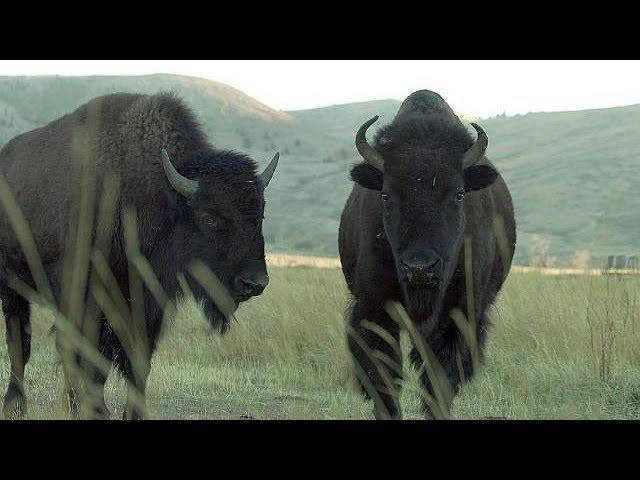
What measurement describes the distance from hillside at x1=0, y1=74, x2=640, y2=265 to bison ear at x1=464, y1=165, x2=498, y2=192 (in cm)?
3272

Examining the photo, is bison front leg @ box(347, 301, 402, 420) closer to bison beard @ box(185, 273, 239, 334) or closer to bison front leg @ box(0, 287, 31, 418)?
bison beard @ box(185, 273, 239, 334)

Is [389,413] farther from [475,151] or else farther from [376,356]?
[475,151]

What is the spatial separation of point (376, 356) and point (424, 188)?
117 centimetres

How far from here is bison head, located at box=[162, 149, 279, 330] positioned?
5.75 metres

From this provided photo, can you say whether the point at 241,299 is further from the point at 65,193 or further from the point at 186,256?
the point at 65,193

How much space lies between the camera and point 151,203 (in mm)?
6395

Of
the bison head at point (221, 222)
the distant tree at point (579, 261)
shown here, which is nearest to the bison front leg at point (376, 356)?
the bison head at point (221, 222)

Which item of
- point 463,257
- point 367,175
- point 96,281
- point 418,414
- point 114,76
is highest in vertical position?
point 367,175

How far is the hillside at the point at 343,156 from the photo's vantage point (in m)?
50.6

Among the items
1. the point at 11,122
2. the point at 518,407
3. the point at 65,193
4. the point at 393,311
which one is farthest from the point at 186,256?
the point at 11,122

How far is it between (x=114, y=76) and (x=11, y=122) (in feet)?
91.6

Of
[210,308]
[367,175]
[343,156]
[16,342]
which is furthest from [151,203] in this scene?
[343,156]

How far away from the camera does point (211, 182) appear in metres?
6.11

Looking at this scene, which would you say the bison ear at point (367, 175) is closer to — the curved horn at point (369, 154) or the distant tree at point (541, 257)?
the curved horn at point (369, 154)
